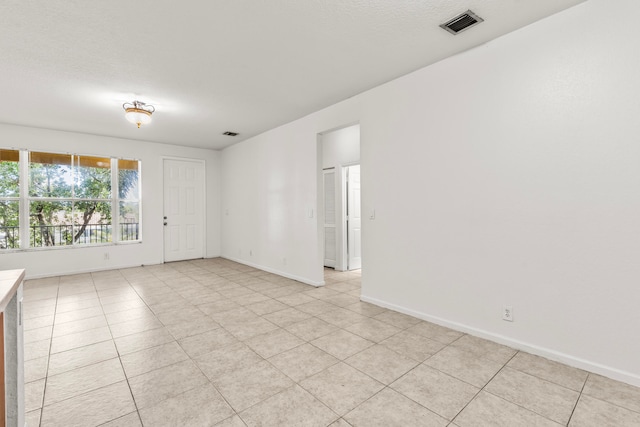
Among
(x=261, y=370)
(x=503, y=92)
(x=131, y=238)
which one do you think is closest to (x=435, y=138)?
(x=503, y=92)

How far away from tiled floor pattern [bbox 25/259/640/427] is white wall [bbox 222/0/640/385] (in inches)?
11.6

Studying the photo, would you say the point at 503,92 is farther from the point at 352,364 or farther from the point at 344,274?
the point at 344,274

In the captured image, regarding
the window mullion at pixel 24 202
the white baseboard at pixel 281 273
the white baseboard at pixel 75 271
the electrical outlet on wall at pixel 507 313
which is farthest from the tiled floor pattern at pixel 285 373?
the window mullion at pixel 24 202

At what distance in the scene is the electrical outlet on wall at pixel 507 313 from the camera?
2506mm

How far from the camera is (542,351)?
233cm

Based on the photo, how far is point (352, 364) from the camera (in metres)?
2.26

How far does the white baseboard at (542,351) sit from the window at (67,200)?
578cm

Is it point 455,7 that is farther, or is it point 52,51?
point 52,51

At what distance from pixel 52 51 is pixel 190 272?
3843 mm

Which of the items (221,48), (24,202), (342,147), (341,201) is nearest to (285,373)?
(221,48)

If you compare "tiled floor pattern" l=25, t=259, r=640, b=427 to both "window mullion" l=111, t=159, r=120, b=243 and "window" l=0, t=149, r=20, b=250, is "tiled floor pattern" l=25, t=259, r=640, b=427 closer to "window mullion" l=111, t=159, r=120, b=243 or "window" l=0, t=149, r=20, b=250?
"window" l=0, t=149, r=20, b=250

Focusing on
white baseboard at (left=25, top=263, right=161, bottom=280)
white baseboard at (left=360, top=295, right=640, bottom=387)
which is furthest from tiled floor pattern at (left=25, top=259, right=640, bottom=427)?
white baseboard at (left=25, top=263, right=161, bottom=280)

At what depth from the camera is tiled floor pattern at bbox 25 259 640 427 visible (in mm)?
1707

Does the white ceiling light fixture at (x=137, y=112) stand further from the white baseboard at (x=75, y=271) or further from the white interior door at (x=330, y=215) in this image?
the white baseboard at (x=75, y=271)
